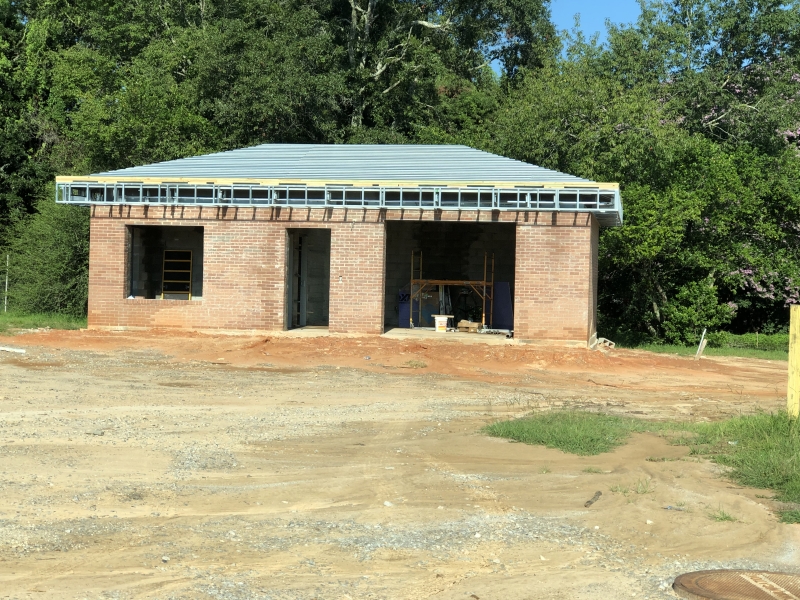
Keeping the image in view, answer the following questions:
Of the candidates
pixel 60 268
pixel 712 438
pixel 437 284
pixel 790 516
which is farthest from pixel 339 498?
pixel 60 268

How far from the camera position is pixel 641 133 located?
33438mm

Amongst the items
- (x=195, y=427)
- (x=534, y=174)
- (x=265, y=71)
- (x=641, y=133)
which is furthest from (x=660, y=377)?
(x=265, y=71)

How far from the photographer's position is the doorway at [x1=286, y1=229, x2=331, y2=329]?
1142 inches

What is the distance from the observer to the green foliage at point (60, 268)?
34.5 m

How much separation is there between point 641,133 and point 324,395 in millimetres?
20556

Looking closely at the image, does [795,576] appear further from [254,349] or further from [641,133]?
[641,133]

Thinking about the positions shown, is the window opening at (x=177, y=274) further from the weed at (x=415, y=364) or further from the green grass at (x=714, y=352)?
the green grass at (x=714, y=352)

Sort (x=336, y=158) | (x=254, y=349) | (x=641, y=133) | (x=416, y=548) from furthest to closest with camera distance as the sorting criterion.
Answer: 1. (x=641, y=133)
2. (x=336, y=158)
3. (x=254, y=349)
4. (x=416, y=548)

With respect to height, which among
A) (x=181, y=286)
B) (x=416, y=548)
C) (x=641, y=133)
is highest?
(x=641, y=133)

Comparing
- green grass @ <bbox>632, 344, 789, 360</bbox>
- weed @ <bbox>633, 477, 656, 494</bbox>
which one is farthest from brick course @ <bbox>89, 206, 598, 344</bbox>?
weed @ <bbox>633, 477, 656, 494</bbox>

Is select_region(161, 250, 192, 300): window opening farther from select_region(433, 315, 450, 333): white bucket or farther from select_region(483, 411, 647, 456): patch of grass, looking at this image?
select_region(483, 411, 647, 456): patch of grass

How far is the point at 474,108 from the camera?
Answer: 48719 millimetres

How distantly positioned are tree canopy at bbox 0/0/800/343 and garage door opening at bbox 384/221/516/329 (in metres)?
4.07

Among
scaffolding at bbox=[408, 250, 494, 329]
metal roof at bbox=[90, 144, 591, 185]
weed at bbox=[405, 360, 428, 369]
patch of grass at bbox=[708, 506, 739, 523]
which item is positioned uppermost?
metal roof at bbox=[90, 144, 591, 185]
